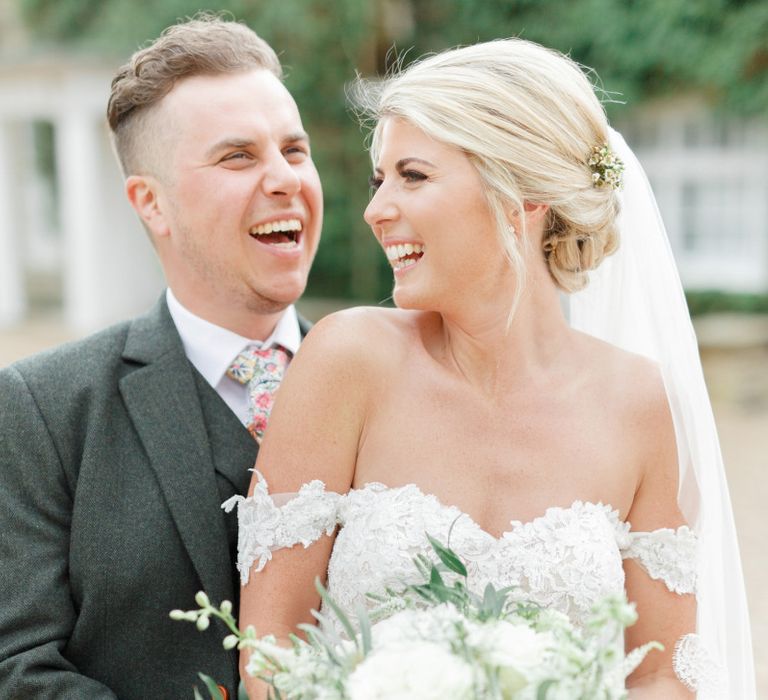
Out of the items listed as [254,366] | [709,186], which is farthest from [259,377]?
[709,186]

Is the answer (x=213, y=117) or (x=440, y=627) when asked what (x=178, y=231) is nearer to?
(x=213, y=117)

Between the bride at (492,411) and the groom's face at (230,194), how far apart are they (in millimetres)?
317

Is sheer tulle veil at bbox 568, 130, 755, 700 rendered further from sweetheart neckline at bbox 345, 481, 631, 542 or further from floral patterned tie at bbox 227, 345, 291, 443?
floral patterned tie at bbox 227, 345, 291, 443

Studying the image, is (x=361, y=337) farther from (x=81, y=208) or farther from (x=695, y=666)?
(x=81, y=208)

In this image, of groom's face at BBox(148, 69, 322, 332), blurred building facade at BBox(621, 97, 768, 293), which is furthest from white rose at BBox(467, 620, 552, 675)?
blurred building facade at BBox(621, 97, 768, 293)

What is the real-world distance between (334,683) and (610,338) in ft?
5.57

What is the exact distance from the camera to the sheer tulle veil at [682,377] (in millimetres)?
2572

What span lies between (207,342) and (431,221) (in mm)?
769

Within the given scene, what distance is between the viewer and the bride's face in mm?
2322

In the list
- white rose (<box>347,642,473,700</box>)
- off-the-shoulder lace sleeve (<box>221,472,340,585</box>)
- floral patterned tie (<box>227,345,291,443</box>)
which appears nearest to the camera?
white rose (<box>347,642,473,700</box>)

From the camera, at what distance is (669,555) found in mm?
2412

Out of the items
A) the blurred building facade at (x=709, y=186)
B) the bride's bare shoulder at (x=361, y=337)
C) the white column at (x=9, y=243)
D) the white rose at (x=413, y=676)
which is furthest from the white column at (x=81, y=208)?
the white rose at (x=413, y=676)

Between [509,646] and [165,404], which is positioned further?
[165,404]

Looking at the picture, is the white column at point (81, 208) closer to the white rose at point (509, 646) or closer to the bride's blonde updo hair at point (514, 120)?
the bride's blonde updo hair at point (514, 120)
